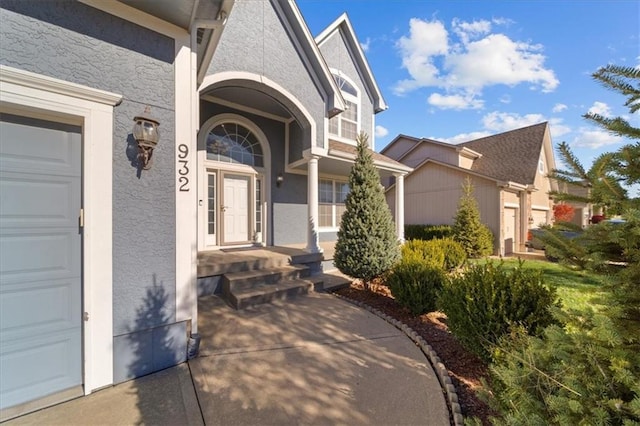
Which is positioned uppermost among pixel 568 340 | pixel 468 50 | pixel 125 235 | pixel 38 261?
pixel 468 50

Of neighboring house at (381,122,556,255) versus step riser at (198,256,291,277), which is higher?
neighboring house at (381,122,556,255)

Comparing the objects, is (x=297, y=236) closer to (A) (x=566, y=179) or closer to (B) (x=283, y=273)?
(B) (x=283, y=273)

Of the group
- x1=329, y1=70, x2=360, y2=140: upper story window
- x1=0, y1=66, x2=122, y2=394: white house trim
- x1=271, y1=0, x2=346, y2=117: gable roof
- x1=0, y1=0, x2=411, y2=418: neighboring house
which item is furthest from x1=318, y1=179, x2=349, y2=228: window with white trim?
x1=0, y1=66, x2=122, y2=394: white house trim

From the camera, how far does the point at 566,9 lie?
4.95 meters

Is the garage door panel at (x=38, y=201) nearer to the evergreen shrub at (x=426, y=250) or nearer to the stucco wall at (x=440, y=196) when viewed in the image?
the evergreen shrub at (x=426, y=250)

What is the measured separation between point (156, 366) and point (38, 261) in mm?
1608

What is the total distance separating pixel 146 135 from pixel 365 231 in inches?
162

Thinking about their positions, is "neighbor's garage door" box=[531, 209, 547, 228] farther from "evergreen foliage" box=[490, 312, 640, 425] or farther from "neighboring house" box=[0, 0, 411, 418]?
"neighboring house" box=[0, 0, 411, 418]

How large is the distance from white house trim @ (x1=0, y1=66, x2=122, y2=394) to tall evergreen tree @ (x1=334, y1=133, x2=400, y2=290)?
4.07 m

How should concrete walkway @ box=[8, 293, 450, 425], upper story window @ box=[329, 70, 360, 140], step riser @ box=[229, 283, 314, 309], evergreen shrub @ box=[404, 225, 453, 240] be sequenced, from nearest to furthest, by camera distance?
concrete walkway @ box=[8, 293, 450, 425]
step riser @ box=[229, 283, 314, 309]
upper story window @ box=[329, 70, 360, 140]
evergreen shrub @ box=[404, 225, 453, 240]

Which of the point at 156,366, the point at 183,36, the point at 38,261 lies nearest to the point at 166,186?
the point at 38,261

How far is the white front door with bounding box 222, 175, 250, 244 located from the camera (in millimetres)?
7621

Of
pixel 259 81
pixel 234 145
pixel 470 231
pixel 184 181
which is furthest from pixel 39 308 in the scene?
pixel 470 231

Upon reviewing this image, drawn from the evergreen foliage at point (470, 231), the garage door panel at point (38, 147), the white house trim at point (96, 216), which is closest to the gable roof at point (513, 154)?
the evergreen foliage at point (470, 231)
